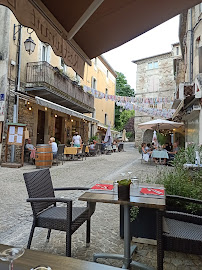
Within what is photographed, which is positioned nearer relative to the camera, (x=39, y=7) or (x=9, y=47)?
(x=39, y=7)

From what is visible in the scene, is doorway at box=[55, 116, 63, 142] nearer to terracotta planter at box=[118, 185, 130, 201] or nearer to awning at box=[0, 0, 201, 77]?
awning at box=[0, 0, 201, 77]

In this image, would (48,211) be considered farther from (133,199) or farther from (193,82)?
(193,82)

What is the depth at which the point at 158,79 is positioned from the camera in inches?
963

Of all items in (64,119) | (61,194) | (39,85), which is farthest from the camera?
(64,119)

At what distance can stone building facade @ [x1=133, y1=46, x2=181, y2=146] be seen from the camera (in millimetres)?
24109

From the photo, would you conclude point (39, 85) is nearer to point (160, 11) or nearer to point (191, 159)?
point (191, 159)

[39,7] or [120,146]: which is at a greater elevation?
[39,7]

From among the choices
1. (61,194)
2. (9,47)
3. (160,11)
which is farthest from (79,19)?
(9,47)

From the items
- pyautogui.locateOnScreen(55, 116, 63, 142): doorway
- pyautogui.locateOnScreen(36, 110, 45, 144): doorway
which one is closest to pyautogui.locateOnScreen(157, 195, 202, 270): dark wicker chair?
pyautogui.locateOnScreen(36, 110, 45, 144): doorway

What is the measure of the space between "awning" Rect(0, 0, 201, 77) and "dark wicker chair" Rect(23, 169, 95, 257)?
58.1 inches

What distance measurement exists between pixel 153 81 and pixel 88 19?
23423 millimetres

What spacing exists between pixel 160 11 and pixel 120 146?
1843cm

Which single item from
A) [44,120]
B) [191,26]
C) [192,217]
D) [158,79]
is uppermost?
[158,79]

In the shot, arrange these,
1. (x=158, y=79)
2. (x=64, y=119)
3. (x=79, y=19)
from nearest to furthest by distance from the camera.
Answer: (x=79, y=19) < (x=64, y=119) < (x=158, y=79)
